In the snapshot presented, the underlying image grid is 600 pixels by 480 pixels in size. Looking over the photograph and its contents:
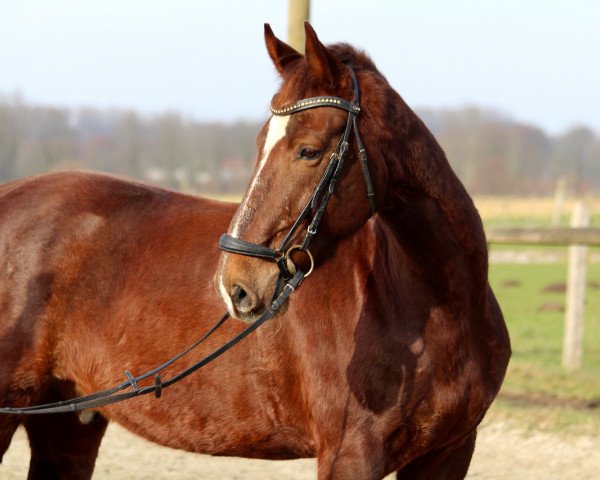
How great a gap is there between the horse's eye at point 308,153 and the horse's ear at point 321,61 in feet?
0.82

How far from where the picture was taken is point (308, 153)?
2686 millimetres

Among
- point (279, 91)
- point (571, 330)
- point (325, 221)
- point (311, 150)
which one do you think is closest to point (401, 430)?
point (325, 221)

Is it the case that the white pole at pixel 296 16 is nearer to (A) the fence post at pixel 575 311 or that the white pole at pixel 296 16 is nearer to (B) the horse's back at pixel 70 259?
(B) the horse's back at pixel 70 259

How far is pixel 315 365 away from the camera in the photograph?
10.3 ft

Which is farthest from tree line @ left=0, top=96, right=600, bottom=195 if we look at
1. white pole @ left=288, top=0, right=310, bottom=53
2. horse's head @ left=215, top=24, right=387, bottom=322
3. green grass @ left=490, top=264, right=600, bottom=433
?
horse's head @ left=215, top=24, right=387, bottom=322

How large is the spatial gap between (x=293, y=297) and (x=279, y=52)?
0.92 metres

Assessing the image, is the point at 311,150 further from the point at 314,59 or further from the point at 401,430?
the point at 401,430

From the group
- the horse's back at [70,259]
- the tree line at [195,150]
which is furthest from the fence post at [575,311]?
the tree line at [195,150]

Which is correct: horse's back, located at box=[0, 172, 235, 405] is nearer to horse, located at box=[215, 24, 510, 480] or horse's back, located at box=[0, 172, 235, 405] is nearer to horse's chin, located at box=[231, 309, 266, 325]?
horse, located at box=[215, 24, 510, 480]

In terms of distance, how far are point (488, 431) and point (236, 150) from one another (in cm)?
3574

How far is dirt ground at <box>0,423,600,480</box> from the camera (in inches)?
219

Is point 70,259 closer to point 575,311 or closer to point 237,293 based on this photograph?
point 237,293

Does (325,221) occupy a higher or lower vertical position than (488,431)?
higher

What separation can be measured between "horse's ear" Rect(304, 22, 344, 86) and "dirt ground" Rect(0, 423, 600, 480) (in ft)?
11.3
